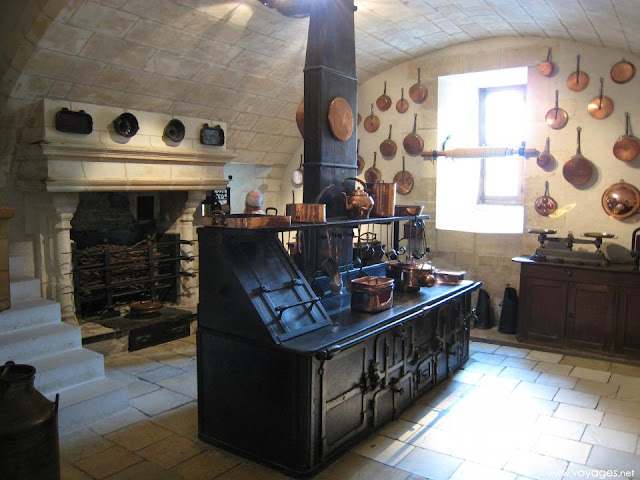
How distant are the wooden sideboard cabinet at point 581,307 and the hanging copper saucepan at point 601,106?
4.92 feet

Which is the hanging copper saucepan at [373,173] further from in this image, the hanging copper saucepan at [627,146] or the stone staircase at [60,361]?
the stone staircase at [60,361]

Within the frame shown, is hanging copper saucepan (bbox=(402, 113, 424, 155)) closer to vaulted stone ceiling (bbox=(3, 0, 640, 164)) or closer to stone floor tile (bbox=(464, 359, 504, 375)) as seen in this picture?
vaulted stone ceiling (bbox=(3, 0, 640, 164))

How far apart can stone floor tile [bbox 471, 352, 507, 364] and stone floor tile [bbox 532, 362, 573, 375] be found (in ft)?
1.08

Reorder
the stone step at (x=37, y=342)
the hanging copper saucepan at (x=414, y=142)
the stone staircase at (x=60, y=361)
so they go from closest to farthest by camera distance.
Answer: the stone staircase at (x=60, y=361), the stone step at (x=37, y=342), the hanging copper saucepan at (x=414, y=142)

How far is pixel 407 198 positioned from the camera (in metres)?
6.44

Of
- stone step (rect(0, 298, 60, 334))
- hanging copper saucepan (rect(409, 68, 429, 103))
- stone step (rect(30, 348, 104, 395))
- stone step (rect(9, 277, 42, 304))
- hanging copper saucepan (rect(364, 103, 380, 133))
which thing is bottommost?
stone step (rect(30, 348, 104, 395))

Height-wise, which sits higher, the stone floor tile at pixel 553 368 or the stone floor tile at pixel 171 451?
the stone floor tile at pixel 171 451

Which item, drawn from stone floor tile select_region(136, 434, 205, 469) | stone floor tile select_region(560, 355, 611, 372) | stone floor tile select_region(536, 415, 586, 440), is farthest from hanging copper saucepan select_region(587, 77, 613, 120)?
stone floor tile select_region(136, 434, 205, 469)

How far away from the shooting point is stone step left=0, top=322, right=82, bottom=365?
11.9 ft

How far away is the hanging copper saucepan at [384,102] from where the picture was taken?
643 centimetres

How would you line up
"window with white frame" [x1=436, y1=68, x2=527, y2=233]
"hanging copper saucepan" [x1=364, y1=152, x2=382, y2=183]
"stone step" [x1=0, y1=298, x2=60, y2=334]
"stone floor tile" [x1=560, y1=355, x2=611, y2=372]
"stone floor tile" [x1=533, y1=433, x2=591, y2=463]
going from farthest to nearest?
"hanging copper saucepan" [x1=364, y1=152, x2=382, y2=183]
"window with white frame" [x1=436, y1=68, x2=527, y2=233]
"stone floor tile" [x1=560, y1=355, x2=611, y2=372]
"stone step" [x1=0, y1=298, x2=60, y2=334]
"stone floor tile" [x1=533, y1=433, x2=591, y2=463]

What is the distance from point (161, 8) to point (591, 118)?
13.5 feet

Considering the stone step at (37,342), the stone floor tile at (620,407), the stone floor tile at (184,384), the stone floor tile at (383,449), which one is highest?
the stone step at (37,342)

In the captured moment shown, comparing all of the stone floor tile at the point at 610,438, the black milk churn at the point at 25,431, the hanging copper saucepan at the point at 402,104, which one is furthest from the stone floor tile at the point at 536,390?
the hanging copper saucepan at the point at 402,104
